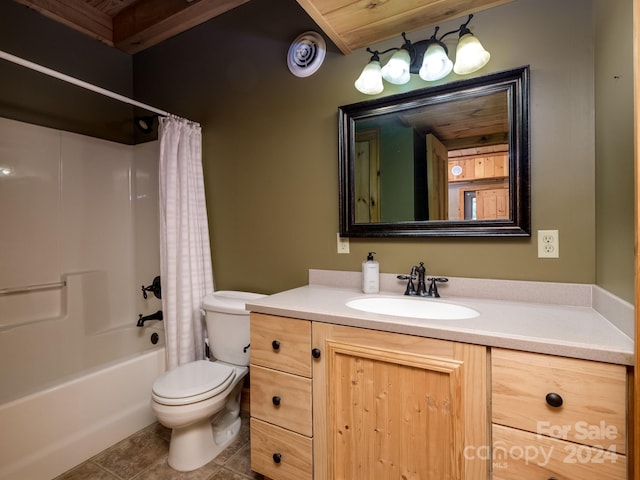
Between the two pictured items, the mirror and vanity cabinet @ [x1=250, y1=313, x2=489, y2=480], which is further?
the mirror

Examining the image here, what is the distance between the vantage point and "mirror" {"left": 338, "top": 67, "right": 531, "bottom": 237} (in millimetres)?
1310

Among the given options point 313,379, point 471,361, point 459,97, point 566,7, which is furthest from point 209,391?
point 566,7

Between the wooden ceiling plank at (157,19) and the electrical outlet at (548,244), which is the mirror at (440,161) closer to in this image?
the electrical outlet at (548,244)

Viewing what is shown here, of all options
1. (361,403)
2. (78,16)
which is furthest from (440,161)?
(78,16)

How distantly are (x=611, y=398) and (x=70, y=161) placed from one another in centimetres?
307

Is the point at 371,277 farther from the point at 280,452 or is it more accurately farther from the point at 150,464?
the point at 150,464

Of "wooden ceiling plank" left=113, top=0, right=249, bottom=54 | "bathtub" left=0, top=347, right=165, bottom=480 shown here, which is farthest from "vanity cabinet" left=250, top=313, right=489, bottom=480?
"wooden ceiling plank" left=113, top=0, right=249, bottom=54

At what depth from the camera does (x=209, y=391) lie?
1470mm

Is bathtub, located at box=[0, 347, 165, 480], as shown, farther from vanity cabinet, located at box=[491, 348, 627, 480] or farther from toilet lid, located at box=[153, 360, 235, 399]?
vanity cabinet, located at box=[491, 348, 627, 480]

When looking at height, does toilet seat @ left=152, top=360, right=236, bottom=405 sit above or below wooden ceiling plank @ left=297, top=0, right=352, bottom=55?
below

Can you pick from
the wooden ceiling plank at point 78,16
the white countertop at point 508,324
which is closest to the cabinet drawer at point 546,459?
the white countertop at point 508,324

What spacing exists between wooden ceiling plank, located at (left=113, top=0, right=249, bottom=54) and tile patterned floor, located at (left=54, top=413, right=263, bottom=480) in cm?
272

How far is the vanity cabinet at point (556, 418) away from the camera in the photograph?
775 millimetres

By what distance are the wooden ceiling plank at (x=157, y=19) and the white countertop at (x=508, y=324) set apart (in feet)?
6.65
